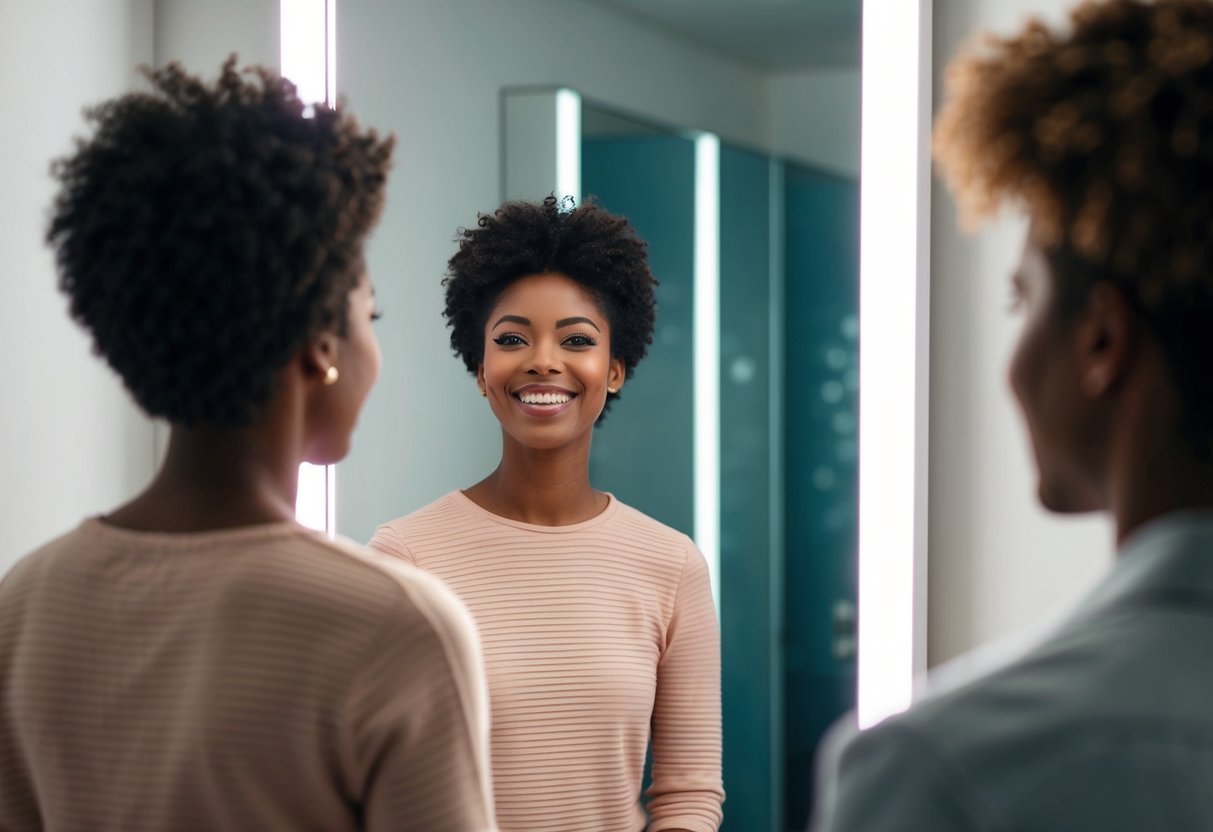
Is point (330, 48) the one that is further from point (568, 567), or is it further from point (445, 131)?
point (568, 567)

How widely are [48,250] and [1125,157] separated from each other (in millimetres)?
1173

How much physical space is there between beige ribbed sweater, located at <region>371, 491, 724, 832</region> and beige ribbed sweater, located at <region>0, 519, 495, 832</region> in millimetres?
470

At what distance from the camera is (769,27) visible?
4.76ft

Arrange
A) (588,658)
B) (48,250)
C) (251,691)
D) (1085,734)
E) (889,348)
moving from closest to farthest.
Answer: (1085,734) < (251,691) < (588,658) < (889,348) < (48,250)

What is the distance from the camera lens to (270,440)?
580mm

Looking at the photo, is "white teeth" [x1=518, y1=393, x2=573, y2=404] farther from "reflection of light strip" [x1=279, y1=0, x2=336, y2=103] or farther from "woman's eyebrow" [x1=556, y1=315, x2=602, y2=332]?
"reflection of light strip" [x1=279, y1=0, x2=336, y2=103]

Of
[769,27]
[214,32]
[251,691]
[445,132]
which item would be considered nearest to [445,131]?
[445,132]

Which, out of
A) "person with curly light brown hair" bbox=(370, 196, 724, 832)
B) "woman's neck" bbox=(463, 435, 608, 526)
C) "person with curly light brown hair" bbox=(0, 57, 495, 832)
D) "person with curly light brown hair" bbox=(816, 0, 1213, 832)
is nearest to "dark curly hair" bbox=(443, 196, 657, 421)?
"person with curly light brown hair" bbox=(370, 196, 724, 832)

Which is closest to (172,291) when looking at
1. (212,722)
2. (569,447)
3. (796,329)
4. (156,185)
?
(156,185)

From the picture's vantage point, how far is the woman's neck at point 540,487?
3.67 feet

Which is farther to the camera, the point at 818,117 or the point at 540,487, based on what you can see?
the point at 818,117

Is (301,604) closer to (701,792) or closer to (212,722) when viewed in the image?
A: (212,722)

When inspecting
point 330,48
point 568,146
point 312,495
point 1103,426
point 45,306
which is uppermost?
point 330,48

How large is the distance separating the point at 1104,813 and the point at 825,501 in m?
1.06
